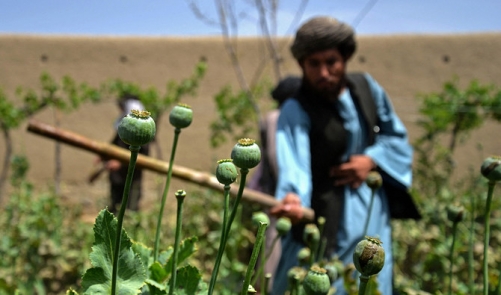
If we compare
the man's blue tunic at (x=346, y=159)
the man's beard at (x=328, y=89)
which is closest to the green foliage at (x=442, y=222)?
the man's blue tunic at (x=346, y=159)

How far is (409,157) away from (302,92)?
0.43 m

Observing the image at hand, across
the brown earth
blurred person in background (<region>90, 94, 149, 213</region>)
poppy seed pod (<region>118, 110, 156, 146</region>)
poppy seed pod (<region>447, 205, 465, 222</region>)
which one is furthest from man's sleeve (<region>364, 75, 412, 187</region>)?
the brown earth

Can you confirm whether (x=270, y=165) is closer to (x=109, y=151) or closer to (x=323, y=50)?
(x=323, y=50)

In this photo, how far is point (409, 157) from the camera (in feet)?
5.90

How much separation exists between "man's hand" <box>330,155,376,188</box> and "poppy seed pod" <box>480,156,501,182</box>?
1.03 metres

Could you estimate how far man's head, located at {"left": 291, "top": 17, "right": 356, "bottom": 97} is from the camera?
5.19 feet

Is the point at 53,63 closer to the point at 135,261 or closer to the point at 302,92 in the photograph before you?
the point at 302,92

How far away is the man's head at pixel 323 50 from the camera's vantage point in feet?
5.19

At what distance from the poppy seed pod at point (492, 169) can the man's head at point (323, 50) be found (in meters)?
1.02

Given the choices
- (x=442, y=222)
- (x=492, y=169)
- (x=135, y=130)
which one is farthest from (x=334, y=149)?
(x=442, y=222)

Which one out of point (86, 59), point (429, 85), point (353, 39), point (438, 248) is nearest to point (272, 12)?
point (438, 248)

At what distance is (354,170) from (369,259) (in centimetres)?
124

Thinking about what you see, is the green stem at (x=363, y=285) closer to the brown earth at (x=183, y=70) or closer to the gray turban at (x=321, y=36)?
the gray turban at (x=321, y=36)

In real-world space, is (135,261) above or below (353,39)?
below
